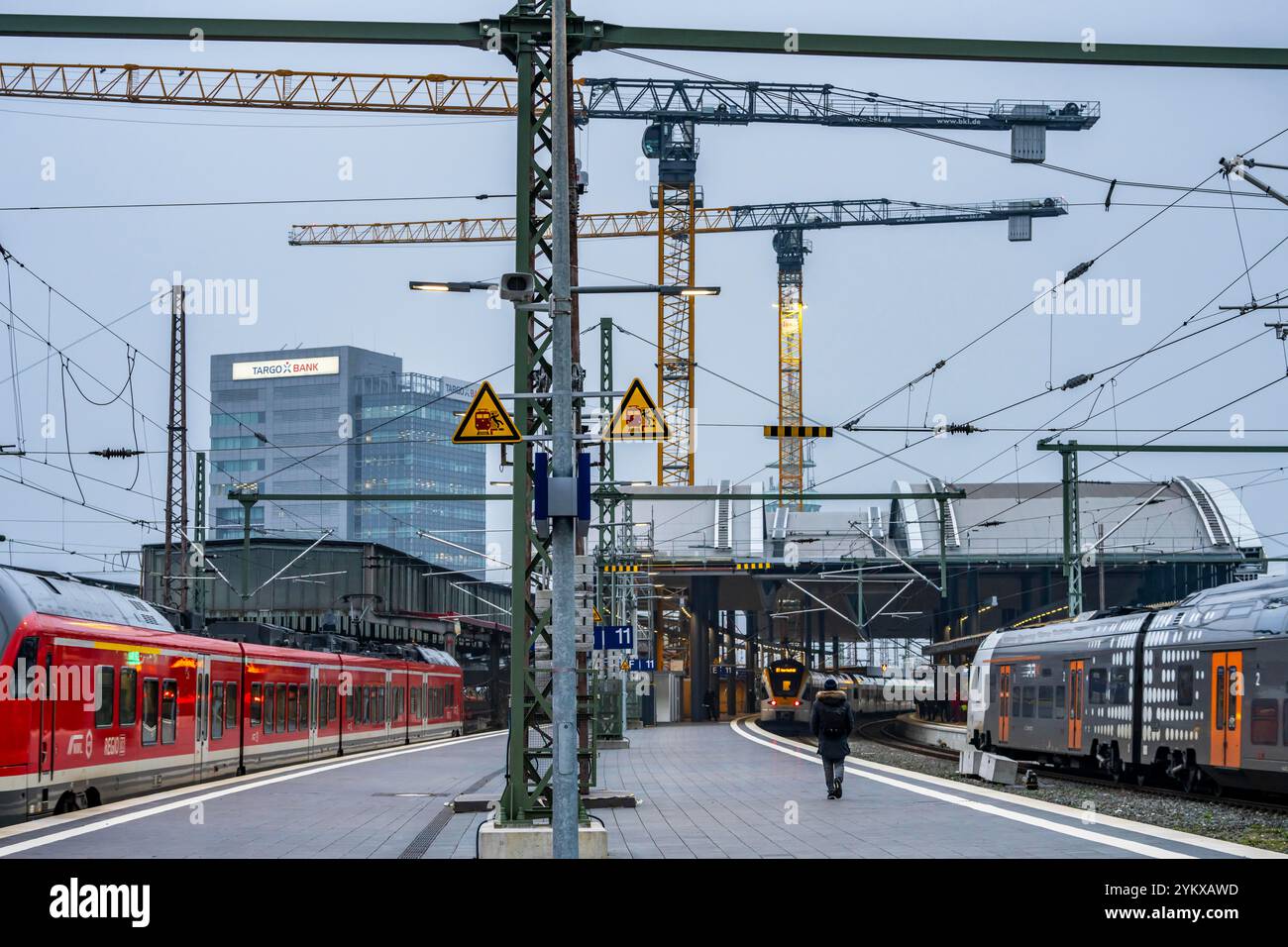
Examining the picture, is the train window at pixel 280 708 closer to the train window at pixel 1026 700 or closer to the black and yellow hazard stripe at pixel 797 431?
the black and yellow hazard stripe at pixel 797 431

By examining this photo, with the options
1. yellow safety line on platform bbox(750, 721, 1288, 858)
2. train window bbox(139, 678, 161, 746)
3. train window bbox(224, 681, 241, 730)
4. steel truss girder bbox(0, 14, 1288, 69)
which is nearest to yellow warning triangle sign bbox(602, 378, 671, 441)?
steel truss girder bbox(0, 14, 1288, 69)

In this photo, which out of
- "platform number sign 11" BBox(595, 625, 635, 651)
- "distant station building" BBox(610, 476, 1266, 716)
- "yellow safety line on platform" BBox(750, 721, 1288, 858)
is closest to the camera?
"yellow safety line on platform" BBox(750, 721, 1288, 858)

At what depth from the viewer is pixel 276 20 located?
15727 mm

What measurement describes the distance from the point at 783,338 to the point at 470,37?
101m

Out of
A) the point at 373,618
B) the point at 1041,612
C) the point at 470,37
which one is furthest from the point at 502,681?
the point at 470,37

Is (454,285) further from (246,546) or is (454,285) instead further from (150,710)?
(246,546)

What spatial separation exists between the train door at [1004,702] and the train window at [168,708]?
1888 cm

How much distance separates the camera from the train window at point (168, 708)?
1037 inches


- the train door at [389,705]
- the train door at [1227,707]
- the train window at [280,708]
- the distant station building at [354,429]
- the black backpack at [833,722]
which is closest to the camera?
the black backpack at [833,722]

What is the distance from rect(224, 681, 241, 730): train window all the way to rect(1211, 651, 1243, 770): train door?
1815 centimetres

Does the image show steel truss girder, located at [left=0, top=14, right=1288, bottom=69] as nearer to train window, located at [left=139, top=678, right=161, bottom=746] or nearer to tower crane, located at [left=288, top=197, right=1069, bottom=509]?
train window, located at [left=139, top=678, right=161, bottom=746]

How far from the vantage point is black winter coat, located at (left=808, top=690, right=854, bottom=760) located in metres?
22.7

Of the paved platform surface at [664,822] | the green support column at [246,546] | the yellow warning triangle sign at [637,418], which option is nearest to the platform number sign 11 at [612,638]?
the paved platform surface at [664,822]
